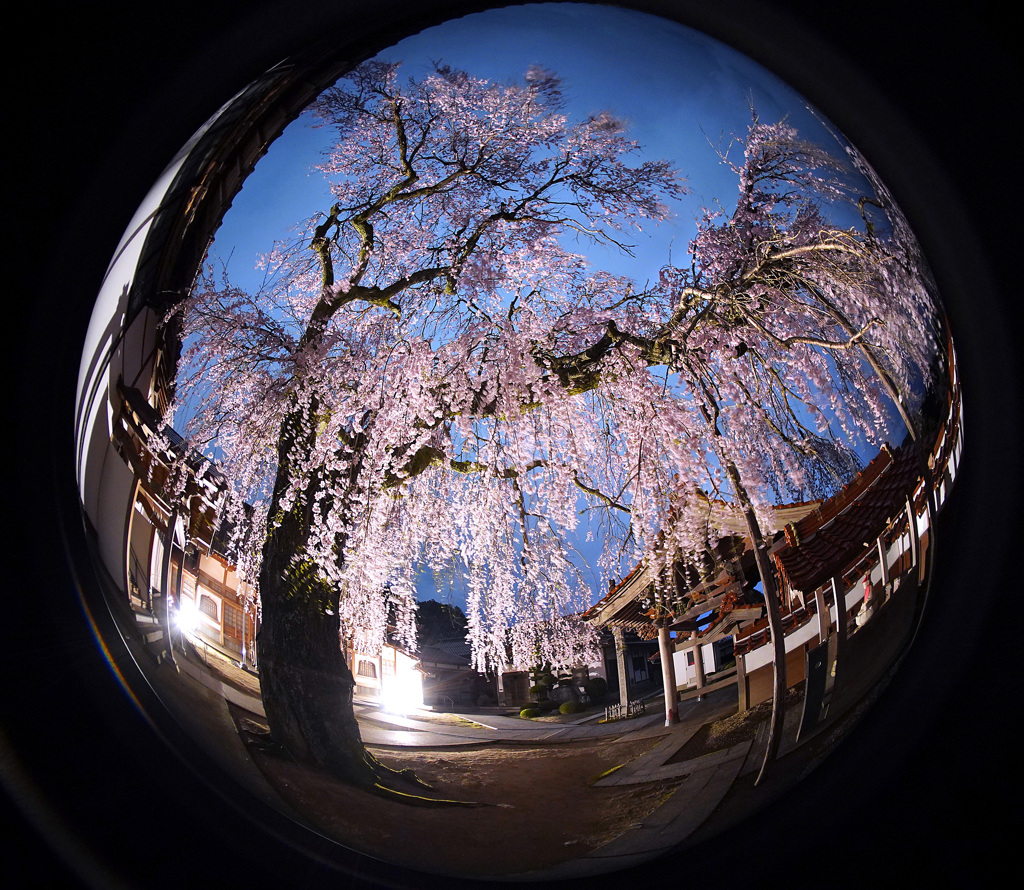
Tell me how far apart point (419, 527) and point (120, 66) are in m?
1.67

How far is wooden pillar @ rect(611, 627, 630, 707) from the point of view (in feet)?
3.64

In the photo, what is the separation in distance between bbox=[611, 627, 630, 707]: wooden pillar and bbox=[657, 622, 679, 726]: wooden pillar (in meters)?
0.08

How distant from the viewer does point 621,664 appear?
1118 mm

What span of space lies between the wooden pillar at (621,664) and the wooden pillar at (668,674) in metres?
0.08

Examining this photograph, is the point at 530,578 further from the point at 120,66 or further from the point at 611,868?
the point at 120,66

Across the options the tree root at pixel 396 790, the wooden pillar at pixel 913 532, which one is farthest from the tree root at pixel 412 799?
the wooden pillar at pixel 913 532

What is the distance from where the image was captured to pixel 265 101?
132cm

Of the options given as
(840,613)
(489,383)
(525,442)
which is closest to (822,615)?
(840,613)

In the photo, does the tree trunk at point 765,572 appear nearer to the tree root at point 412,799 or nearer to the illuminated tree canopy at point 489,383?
the illuminated tree canopy at point 489,383

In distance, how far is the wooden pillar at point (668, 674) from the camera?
3.65 feet

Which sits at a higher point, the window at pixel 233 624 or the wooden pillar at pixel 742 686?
the window at pixel 233 624

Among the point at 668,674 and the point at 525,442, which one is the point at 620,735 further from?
the point at 525,442

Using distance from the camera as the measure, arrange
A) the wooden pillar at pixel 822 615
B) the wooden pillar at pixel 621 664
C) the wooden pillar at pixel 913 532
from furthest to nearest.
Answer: the wooden pillar at pixel 913 532 → the wooden pillar at pixel 822 615 → the wooden pillar at pixel 621 664

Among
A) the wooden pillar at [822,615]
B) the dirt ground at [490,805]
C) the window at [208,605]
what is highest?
the window at [208,605]
